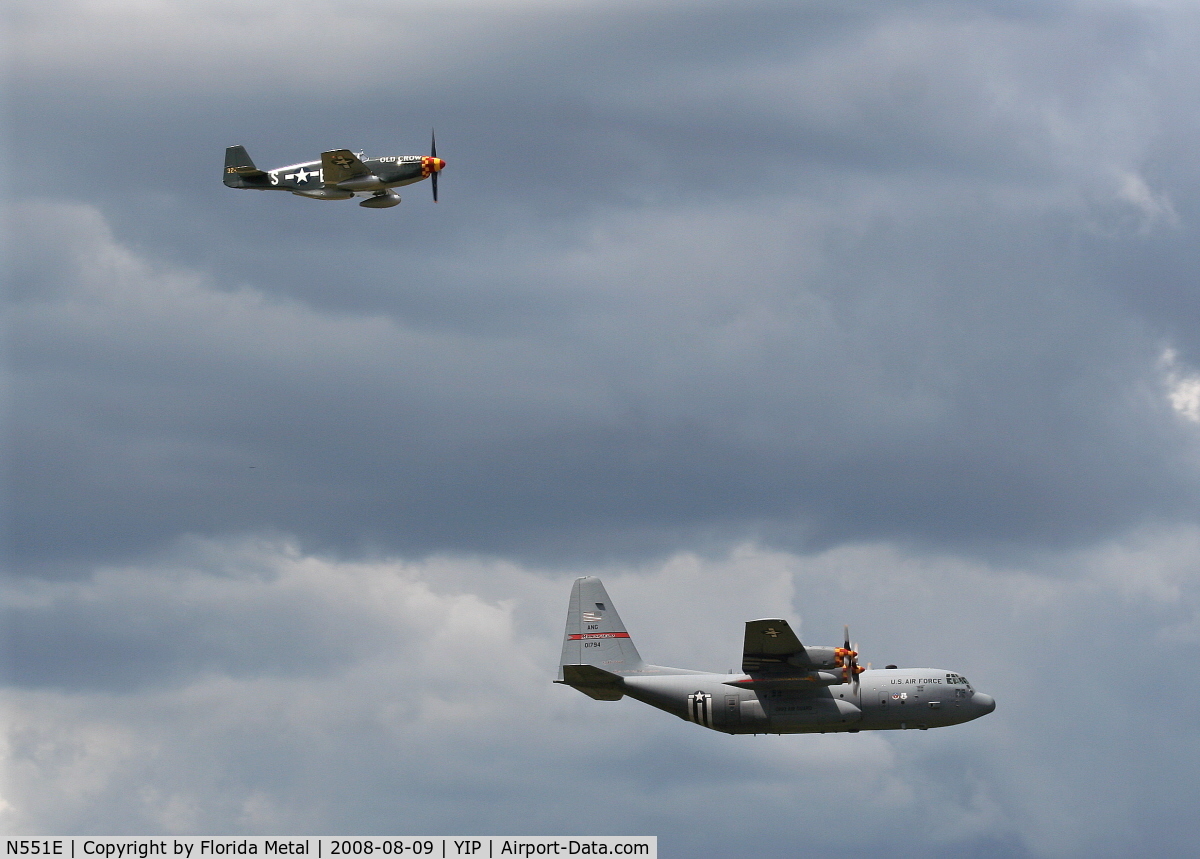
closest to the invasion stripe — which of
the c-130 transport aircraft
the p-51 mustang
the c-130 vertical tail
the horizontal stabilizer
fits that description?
the c-130 vertical tail

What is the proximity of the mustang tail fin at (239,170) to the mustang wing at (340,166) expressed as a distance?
306 inches

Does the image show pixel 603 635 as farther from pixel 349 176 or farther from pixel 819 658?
pixel 349 176

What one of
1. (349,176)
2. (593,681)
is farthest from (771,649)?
(349,176)

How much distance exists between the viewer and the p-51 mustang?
107m

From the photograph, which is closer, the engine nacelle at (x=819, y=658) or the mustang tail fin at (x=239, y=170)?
the engine nacelle at (x=819, y=658)

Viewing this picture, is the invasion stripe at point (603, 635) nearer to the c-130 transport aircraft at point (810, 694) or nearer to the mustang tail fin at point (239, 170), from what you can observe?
the c-130 transport aircraft at point (810, 694)

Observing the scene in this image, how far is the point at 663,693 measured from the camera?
312 feet

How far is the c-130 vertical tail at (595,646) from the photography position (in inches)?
3799

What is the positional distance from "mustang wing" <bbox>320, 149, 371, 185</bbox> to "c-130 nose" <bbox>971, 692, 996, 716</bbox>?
50761mm

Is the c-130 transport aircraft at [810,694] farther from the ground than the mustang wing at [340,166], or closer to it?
closer to it

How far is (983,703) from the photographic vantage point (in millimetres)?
94875

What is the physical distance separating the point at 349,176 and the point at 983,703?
170ft

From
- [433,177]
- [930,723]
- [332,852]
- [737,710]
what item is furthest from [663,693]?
[433,177]

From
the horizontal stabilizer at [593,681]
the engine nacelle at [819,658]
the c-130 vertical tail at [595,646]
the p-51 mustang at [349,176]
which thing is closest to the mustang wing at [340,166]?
the p-51 mustang at [349,176]
